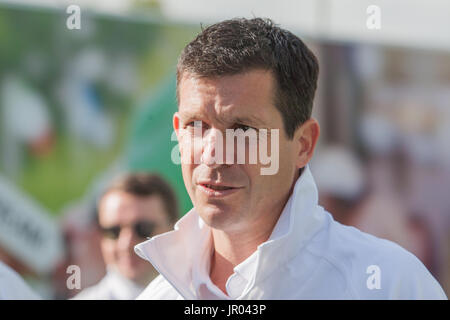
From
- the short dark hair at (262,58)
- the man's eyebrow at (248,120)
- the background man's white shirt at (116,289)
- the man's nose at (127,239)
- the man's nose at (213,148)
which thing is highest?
the short dark hair at (262,58)

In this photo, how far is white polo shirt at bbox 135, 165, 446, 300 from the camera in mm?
1845

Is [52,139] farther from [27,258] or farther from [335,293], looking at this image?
[335,293]

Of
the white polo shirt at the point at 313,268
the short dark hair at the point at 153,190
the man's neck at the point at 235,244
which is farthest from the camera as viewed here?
the short dark hair at the point at 153,190

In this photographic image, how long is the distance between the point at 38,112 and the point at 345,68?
3.04 meters

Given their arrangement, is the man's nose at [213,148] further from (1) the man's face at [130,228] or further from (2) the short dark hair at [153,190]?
(2) the short dark hair at [153,190]

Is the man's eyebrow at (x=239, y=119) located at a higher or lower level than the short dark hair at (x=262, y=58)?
lower

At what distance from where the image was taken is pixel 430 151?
279 inches

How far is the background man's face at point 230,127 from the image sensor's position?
6.09 ft

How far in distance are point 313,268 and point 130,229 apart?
209 cm

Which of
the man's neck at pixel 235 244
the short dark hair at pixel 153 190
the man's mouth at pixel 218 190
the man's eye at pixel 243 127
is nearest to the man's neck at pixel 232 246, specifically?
the man's neck at pixel 235 244

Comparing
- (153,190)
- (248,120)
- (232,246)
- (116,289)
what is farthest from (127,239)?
(248,120)

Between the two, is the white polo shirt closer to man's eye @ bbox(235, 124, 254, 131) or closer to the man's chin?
the man's chin

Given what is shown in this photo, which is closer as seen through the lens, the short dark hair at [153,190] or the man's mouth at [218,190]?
the man's mouth at [218,190]

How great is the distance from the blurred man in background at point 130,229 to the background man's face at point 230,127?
199 centimetres
